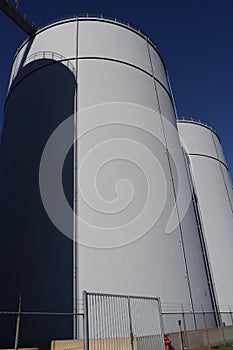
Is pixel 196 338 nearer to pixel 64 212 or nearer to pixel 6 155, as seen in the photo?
pixel 64 212

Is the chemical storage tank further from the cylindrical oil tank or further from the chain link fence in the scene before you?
the chain link fence

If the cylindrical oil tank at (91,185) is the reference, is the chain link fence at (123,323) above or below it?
below

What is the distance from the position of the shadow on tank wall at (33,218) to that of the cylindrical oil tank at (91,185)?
0.14 feet

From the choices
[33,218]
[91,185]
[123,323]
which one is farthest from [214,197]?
[123,323]

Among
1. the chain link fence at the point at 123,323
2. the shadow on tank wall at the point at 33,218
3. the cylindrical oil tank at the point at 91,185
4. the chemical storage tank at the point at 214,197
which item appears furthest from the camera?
the chemical storage tank at the point at 214,197

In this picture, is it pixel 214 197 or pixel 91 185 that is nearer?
pixel 91 185

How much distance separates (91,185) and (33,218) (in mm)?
2610

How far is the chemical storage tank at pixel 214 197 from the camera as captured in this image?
63.4 ft

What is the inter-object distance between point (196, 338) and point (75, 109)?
34.7ft

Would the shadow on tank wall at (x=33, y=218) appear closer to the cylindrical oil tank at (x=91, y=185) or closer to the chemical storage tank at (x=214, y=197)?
the cylindrical oil tank at (x=91, y=185)

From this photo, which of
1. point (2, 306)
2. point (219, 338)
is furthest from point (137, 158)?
point (219, 338)

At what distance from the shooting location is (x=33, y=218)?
464 inches

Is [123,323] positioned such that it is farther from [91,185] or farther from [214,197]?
[214,197]

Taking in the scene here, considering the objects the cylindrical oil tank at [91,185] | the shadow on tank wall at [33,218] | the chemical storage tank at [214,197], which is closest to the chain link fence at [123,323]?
the cylindrical oil tank at [91,185]
